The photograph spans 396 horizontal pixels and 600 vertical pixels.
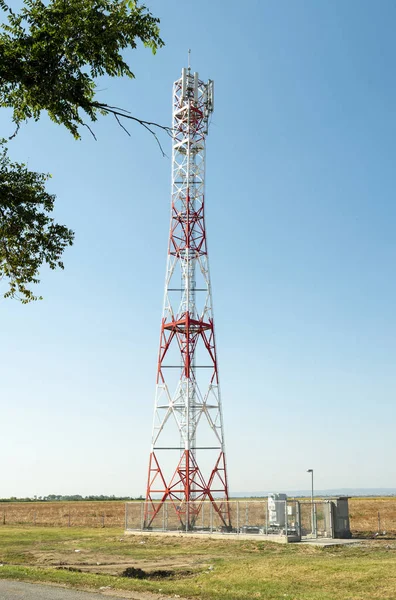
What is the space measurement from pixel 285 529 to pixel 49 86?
27.2 meters

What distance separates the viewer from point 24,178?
1471 cm

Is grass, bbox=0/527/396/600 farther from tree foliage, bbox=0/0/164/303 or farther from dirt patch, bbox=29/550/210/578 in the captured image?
tree foliage, bbox=0/0/164/303

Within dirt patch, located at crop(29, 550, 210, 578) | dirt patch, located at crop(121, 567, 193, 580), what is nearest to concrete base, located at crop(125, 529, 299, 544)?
dirt patch, located at crop(29, 550, 210, 578)

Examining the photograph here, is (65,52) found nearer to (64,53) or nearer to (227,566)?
(64,53)

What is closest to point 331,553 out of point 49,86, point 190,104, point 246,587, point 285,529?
point 285,529

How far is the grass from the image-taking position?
53.7 feet

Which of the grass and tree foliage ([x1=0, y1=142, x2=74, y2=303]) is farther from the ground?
tree foliage ([x1=0, y1=142, x2=74, y2=303])

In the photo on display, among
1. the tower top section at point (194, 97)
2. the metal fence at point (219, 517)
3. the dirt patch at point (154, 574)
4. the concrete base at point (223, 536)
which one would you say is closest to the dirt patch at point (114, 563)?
the dirt patch at point (154, 574)

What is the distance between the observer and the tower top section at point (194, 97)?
43.8 meters

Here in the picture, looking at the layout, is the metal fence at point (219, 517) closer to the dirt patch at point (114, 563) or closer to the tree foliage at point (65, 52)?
the dirt patch at point (114, 563)

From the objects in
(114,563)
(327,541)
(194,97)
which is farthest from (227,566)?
(194,97)

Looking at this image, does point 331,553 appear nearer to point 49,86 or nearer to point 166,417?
point 166,417

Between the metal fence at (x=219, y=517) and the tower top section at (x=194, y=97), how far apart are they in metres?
25.7

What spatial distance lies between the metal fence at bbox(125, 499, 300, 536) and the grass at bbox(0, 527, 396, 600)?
7.29 feet
